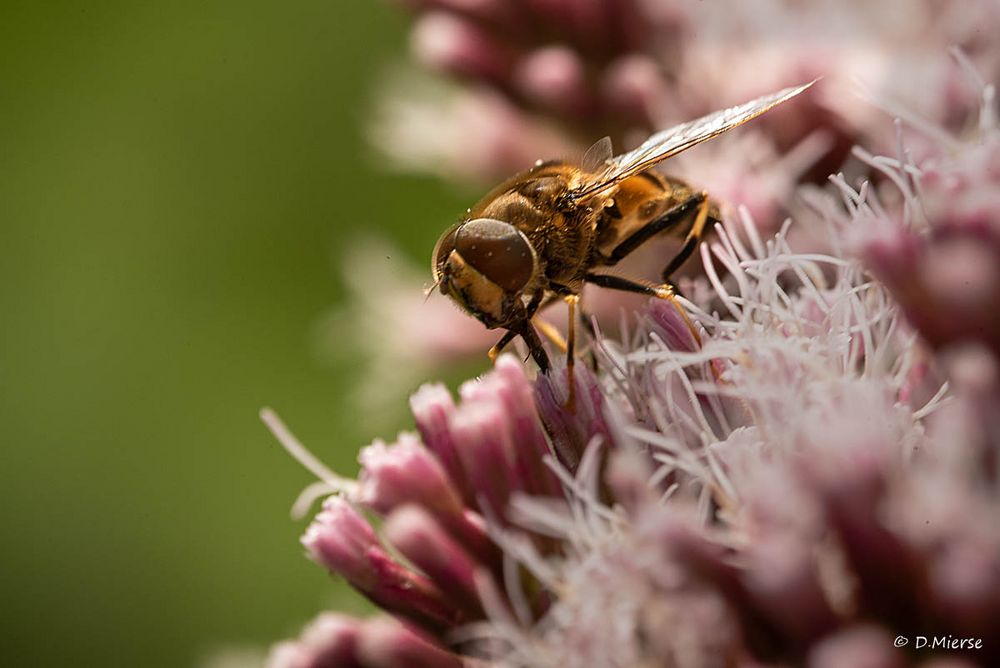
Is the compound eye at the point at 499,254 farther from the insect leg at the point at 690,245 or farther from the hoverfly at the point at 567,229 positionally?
the insect leg at the point at 690,245

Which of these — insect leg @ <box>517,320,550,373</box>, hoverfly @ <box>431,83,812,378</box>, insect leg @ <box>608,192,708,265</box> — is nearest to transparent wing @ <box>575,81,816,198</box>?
hoverfly @ <box>431,83,812,378</box>

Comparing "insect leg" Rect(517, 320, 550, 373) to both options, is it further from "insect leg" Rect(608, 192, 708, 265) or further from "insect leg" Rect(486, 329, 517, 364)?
"insect leg" Rect(608, 192, 708, 265)

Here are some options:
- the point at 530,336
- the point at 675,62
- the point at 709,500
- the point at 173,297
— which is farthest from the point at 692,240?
the point at 173,297

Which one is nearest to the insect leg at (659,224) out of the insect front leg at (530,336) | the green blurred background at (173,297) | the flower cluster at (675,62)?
the insect front leg at (530,336)

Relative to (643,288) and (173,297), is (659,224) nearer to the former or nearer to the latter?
(643,288)

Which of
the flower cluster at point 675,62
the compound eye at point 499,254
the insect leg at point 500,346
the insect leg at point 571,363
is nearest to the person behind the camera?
the insect leg at point 571,363
